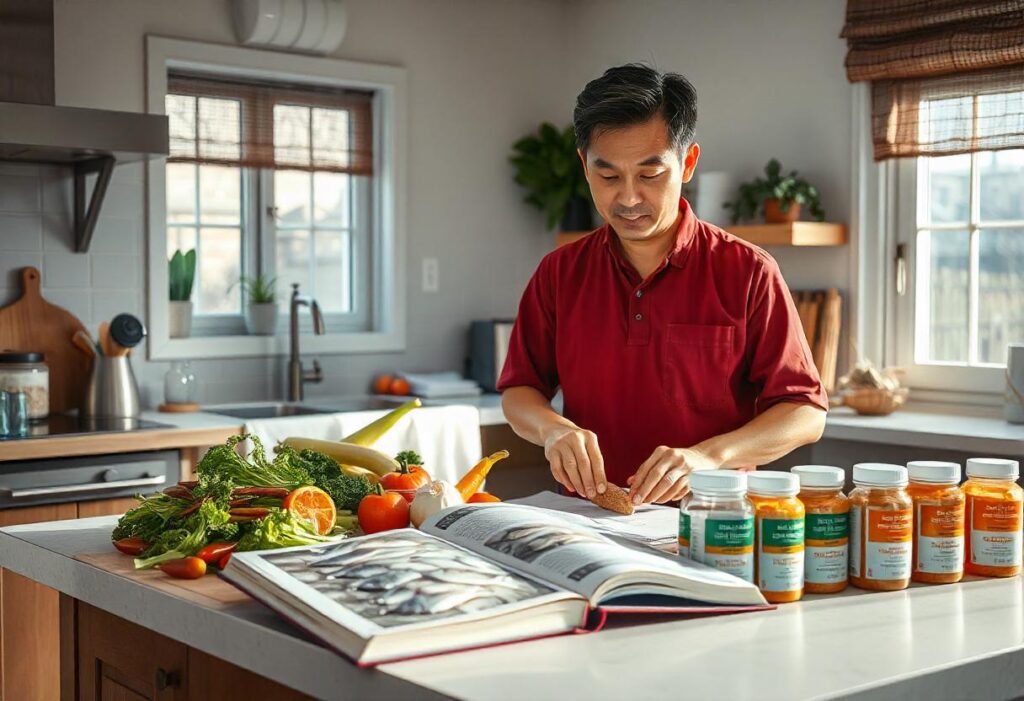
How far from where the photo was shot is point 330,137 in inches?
188

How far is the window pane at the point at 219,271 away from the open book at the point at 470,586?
311 centimetres

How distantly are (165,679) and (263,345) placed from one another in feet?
9.55

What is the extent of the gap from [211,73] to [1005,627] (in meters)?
3.65

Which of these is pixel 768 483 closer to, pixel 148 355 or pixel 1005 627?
pixel 1005 627

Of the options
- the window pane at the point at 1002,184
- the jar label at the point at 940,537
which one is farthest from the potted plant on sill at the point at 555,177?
the jar label at the point at 940,537

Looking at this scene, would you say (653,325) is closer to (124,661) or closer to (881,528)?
(881,528)

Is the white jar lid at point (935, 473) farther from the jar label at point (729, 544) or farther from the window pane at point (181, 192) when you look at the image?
the window pane at point (181, 192)

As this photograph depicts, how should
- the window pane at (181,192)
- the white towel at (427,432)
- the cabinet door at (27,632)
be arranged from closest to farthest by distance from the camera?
the cabinet door at (27,632)
the white towel at (427,432)
the window pane at (181,192)

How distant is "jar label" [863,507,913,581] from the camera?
62.8 inches

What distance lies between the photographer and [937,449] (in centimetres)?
371

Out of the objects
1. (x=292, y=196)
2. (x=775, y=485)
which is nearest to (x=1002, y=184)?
(x=292, y=196)

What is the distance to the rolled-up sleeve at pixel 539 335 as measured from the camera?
2.54 meters

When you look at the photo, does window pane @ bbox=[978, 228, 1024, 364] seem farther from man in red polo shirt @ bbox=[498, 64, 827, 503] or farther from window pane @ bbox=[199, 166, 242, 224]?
window pane @ bbox=[199, 166, 242, 224]

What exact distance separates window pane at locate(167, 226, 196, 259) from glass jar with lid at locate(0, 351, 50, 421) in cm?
77
